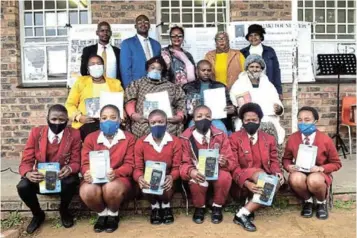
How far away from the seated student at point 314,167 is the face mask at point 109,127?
184 centimetres

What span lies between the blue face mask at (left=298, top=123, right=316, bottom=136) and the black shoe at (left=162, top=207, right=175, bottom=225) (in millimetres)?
1605

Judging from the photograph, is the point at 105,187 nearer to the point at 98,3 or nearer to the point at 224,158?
the point at 224,158

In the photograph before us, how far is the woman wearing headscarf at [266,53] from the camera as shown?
610 centimetres

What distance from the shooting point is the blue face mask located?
15.7ft

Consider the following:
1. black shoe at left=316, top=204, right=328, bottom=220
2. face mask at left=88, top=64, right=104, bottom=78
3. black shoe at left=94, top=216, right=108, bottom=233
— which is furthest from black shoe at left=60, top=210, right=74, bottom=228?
black shoe at left=316, top=204, right=328, bottom=220

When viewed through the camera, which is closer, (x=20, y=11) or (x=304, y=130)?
(x=304, y=130)

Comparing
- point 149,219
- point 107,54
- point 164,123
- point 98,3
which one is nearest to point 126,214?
point 149,219

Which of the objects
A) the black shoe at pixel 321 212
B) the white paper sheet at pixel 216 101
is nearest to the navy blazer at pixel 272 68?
the white paper sheet at pixel 216 101

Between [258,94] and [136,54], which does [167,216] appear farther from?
[136,54]

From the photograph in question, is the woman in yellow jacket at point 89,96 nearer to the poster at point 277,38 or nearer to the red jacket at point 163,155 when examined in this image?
the red jacket at point 163,155

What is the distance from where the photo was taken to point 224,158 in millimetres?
4621

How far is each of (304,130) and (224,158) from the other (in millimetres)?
916

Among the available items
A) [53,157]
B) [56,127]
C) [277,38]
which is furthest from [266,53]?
[53,157]

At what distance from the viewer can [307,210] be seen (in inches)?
192
